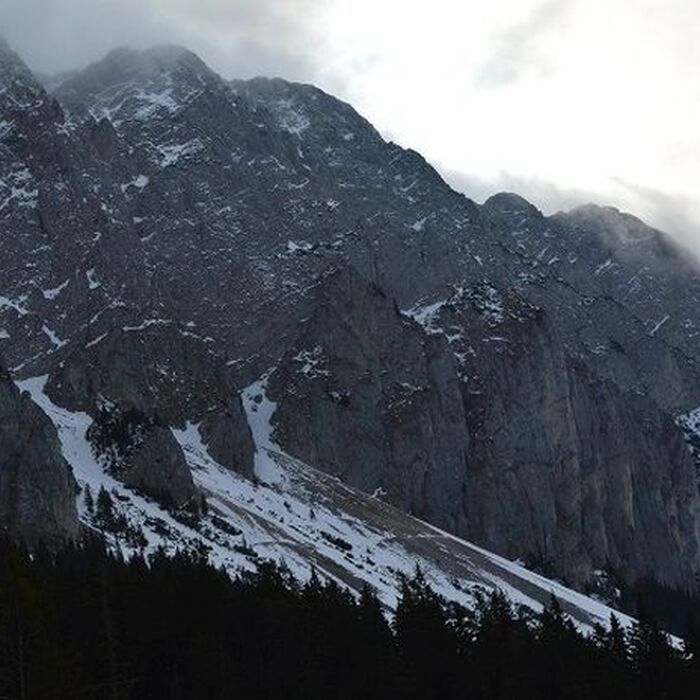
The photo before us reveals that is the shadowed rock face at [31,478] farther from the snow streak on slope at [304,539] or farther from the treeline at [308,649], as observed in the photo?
the treeline at [308,649]

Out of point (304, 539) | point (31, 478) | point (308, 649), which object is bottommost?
point (308, 649)

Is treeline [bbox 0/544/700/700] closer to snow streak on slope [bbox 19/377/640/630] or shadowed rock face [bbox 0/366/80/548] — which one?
shadowed rock face [bbox 0/366/80/548]

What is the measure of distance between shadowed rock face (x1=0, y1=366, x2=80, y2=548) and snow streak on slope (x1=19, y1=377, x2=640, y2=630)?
18.9 ft

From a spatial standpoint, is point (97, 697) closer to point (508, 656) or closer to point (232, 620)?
point (232, 620)

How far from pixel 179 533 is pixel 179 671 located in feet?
287

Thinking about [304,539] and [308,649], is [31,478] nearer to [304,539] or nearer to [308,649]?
[304,539]

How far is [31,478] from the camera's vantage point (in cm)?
14688

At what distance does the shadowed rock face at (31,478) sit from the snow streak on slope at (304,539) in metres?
5.77

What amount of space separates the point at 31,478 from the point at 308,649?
270ft

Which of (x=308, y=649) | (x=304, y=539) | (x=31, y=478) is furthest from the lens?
(x=304, y=539)

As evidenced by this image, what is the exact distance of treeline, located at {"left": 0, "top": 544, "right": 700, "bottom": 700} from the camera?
65625 mm

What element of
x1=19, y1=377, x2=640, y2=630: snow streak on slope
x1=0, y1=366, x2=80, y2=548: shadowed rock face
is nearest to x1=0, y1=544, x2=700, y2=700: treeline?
x1=0, y1=366, x2=80, y2=548: shadowed rock face

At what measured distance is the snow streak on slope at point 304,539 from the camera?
15388cm

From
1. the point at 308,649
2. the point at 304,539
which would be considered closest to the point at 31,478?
the point at 304,539
